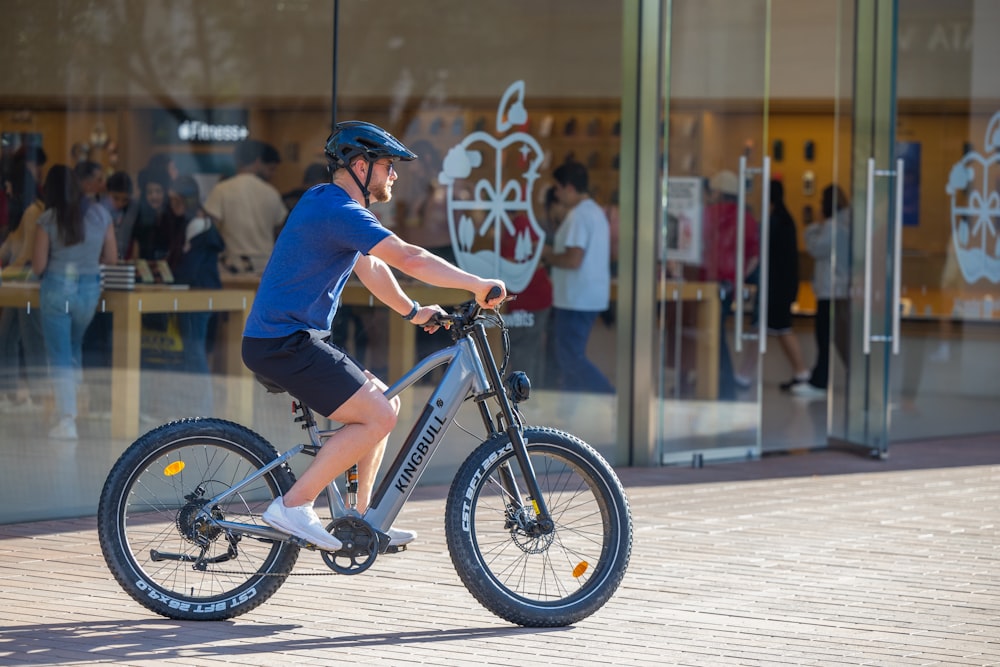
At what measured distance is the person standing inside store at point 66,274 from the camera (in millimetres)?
8062

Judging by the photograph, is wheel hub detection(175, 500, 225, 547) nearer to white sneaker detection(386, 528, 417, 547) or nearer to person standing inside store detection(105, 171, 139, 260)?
white sneaker detection(386, 528, 417, 547)

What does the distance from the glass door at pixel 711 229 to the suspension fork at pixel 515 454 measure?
437 centimetres

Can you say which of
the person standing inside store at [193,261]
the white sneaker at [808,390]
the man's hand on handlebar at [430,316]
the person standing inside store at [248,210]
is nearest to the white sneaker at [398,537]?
the man's hand on handlebar at [430,316]

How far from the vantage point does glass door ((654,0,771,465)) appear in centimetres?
973

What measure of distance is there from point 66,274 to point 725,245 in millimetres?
4279

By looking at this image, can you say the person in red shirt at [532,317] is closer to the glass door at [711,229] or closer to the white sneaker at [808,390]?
the glass door at [711,229]

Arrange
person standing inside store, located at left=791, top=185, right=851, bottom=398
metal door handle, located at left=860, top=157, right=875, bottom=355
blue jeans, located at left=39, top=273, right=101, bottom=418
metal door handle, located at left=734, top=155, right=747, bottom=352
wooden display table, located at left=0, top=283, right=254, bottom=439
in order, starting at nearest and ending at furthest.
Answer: blue jeans, located at left=39, top=273, right=101, bottom=418 → wooden display table, located at left=0, top=283, right=254, bottom=439 → metal door handle, located at left=860, top=157, right=875, bottom=355 → metal door handle, located at left=734, top=155, right=747, bottom=352 → person standing inside store, located at left=791, top=185, right=851, bottom=398

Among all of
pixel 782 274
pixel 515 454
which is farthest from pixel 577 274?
pixel 782 274

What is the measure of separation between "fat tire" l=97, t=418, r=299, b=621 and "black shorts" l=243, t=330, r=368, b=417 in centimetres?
25

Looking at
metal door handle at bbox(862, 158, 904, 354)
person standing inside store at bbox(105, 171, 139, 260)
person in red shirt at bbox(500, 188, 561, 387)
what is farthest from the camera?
metal door handle at bbox(862, 158, 904, 354)

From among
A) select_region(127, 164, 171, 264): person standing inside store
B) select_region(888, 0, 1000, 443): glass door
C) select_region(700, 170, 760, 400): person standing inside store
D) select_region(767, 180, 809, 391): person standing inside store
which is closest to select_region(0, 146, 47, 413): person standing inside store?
select_region(127, 164, 171, 264): person standing inside store

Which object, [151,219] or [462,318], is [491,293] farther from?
[151,219]

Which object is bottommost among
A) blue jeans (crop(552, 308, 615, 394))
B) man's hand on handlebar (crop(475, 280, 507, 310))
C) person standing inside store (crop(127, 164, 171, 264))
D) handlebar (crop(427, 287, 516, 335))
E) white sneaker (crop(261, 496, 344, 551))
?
white sneaker (crop(261, 496, 344, 551))

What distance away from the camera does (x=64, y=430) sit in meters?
8.20
